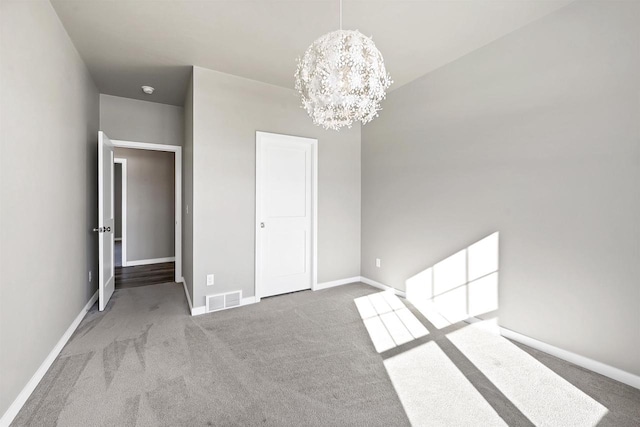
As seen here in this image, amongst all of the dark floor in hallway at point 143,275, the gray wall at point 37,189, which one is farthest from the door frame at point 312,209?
the dark floor in hallway at point 143,275

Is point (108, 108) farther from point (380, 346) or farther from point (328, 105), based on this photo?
point (380, 346)

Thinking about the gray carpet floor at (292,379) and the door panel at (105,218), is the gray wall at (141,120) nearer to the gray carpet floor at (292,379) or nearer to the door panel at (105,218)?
the door panel at (105,218)

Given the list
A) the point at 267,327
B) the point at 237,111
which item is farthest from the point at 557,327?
the point at 237,111

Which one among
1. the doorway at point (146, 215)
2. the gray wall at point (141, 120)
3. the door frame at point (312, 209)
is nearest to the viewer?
the door frame at point (312, 209)

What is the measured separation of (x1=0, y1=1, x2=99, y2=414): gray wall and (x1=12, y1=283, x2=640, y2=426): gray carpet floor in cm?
34

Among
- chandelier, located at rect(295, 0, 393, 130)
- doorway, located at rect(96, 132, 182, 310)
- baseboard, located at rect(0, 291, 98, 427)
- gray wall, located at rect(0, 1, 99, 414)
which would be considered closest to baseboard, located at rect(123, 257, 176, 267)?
doorway, located at rect(96, 132, 182, 310)

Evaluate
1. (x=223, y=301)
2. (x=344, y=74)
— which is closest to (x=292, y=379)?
(x=223, y=301)

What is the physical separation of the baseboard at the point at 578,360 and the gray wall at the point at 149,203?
19.4 ft

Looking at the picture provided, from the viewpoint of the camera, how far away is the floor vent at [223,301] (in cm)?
323

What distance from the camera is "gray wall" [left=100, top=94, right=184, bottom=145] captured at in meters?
4.05

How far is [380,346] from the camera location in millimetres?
2479

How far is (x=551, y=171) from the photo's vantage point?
2.35m

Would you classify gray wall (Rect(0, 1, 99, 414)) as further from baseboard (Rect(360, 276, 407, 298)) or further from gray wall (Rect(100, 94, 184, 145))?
baseboard (Rect(360, 276, 407, 298))

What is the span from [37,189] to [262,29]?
6.93ft
